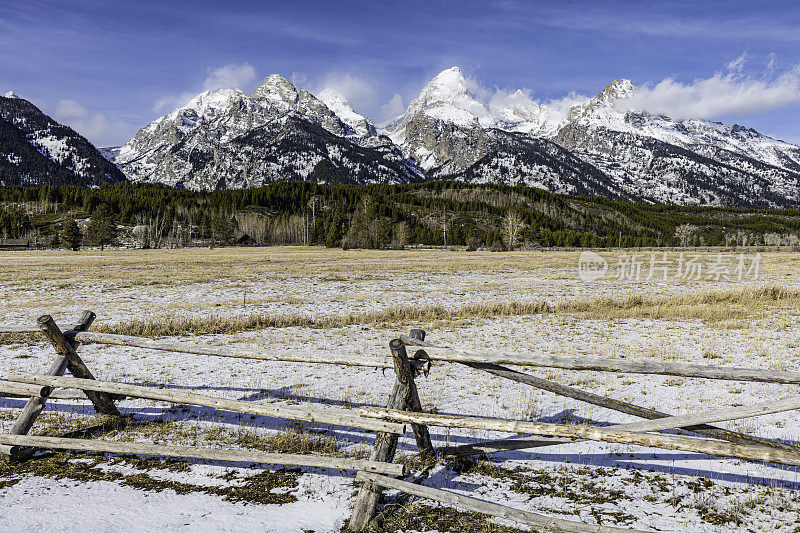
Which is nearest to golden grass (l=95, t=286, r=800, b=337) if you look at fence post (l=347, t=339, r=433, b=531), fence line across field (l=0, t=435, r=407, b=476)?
fence line across field (l=0, t=435, r=407, b=476)

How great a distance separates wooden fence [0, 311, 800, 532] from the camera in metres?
4.75

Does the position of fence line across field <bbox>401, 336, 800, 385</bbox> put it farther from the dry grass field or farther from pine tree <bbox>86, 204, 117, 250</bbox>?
pine tree <bbox>86, 204, 117, 250</bbox>

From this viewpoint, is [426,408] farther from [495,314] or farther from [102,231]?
[102,231]

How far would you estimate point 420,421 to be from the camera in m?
5.22

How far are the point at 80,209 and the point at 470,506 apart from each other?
224436mm

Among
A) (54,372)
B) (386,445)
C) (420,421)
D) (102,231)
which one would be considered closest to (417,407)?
(420,421)

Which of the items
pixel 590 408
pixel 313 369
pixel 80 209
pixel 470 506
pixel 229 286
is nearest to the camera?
pixel 470 506

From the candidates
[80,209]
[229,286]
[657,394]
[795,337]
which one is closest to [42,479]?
[657,394]

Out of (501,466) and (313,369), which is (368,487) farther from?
(313,369)

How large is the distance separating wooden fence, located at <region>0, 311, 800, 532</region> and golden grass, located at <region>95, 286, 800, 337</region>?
9693mm

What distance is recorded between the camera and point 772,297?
25.1m

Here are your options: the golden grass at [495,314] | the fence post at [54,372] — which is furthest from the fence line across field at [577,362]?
the golden grass at [495,314]

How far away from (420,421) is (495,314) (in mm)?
16092

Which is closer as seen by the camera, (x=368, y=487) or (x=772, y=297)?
(x=368, y=487)
